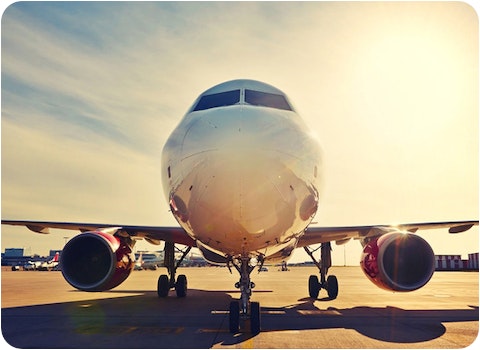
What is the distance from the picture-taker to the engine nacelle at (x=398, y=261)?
912 cm

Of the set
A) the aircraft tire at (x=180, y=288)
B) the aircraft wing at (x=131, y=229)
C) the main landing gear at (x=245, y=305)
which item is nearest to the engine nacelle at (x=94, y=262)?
the aircraft wing at (x=131, y=229)

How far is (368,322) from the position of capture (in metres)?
8.97

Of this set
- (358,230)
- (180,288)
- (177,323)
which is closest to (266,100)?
(177,323)

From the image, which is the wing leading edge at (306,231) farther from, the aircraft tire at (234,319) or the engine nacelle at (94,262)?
the aircraft tire at (234,319)

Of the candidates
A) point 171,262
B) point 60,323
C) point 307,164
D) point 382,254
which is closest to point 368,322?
point 382,254

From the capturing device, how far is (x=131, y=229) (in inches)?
460

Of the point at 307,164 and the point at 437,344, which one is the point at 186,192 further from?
the point at 437,344

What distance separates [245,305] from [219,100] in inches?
154

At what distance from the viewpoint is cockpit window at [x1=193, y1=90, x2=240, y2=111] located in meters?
7.55

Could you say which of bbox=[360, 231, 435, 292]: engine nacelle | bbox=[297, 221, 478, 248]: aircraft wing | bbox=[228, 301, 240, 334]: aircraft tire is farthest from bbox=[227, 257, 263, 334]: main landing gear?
bbox=[297, 221, 478, 248]: aircraft wing

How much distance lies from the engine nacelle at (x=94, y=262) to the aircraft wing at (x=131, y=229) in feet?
4.40

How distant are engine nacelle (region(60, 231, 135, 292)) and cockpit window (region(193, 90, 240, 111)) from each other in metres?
3.78

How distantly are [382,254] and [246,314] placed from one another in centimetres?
320

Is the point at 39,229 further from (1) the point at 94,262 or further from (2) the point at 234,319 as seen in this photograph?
(2) the point at 234,319
